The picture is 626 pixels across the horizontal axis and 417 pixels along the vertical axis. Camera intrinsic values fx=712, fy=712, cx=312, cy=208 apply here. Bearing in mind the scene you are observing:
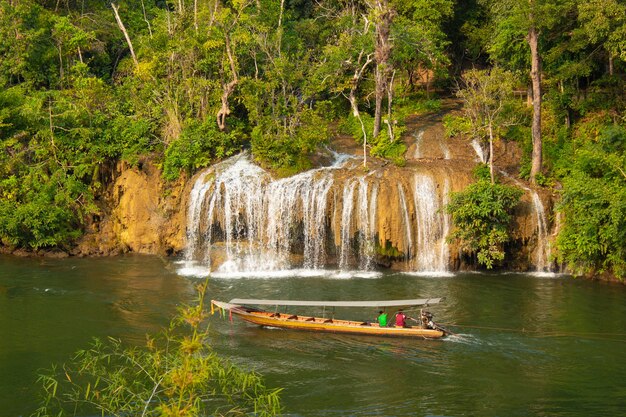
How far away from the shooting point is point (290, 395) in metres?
14.7

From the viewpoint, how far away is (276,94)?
1321 inches

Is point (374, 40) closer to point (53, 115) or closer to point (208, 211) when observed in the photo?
point (208, 211)

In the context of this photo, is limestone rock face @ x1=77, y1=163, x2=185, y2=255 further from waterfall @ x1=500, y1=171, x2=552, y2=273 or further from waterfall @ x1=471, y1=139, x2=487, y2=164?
waterfall @ x1=500, y1=171, x2=552, y2=273

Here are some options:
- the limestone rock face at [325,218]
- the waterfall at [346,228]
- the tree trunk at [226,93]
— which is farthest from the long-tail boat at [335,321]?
the tree trunk at [226,93]

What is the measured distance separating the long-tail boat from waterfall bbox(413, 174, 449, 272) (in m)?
6.95

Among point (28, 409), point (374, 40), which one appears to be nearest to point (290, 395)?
point (28, 409)

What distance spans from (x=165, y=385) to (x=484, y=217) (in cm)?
1546

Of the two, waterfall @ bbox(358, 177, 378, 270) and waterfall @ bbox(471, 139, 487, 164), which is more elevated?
waterfall @ bbox(471, 139, 487, 164)

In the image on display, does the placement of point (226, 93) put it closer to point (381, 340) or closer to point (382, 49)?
point (382, 49)

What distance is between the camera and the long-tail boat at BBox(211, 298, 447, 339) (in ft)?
59.4

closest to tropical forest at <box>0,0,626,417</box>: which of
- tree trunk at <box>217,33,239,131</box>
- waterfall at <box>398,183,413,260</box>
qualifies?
waterfall at <box>398,183,413,260</box>

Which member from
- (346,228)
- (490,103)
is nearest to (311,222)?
(346,228)

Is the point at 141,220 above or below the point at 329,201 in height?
below

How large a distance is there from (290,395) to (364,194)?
40.3 feet
